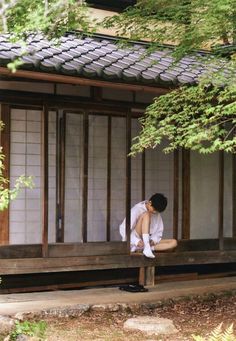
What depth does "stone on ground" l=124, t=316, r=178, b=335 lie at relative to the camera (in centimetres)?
764

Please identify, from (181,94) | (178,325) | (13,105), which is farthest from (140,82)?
(178,325)

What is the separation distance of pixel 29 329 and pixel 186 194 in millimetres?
4180

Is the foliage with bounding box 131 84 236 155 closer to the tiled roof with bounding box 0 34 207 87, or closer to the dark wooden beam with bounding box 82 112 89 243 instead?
the tiled roof with bounding box 0 34 207 87

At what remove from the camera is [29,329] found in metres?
7.39

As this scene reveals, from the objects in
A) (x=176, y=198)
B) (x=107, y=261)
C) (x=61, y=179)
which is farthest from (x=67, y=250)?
(x=176, y=198)

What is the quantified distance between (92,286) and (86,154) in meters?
2.17

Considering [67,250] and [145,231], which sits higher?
[145,231]

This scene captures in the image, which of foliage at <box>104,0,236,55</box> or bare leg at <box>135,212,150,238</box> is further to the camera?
bare leg at <box>135,212,150,238</box>

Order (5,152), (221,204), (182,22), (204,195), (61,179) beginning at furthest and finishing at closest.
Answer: (204,195) < (221,204) < (61,179) < (5,152) < (182,22)

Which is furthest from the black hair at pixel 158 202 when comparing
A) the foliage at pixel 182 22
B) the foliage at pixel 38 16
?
the foliage at pixel 38 16

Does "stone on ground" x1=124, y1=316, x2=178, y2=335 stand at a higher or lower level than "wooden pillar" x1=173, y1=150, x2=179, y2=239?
lower

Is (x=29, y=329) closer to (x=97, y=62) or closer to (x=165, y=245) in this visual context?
(x=165, y=245)

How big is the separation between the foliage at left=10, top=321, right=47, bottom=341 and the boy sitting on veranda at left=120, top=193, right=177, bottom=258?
2488 mm

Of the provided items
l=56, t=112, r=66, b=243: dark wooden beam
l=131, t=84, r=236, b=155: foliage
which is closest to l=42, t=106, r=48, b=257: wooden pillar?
l=56, t=112, r=66, b=243: dark wooden beam
